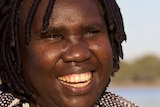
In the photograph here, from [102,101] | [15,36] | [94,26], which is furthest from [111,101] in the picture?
[15,36]

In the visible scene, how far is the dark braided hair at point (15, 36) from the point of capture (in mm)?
3510

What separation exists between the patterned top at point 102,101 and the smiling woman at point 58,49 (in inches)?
6.9

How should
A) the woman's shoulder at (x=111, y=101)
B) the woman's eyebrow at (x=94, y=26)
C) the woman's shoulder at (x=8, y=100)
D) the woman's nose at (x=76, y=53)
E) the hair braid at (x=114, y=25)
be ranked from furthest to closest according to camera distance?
1. the woman's shoulder at (x=111, y=101)
2. the woman's shoulder at (x=8, y=100)
3. the hair braid at (x=114, y=25)
4. the woman's eyebrow at (x=94, y=26)
5. the woman's nose at (x=76, y=53)

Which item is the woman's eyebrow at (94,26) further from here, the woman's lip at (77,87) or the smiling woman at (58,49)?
the woman's lip at (77,87)

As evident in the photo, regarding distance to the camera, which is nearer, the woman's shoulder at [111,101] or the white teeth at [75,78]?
the white teeth at [75,78]

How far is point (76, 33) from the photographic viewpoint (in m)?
3.39

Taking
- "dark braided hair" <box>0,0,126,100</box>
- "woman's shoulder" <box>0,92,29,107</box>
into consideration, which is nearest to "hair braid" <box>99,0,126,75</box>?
"dark braided hair" <box>0,0,126,100</box>

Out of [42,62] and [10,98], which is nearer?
[42,62]

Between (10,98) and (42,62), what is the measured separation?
58cm

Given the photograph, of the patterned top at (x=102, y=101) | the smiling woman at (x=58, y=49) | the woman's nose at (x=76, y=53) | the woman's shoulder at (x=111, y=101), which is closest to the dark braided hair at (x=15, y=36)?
the smiling woman at (x=58, y=49)

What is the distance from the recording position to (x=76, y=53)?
3.32 meters

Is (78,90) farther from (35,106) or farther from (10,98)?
(10,98)

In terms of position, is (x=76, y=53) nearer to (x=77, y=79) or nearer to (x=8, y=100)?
(x=77, y=79)

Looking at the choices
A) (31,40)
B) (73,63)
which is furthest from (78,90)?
(31,40)
